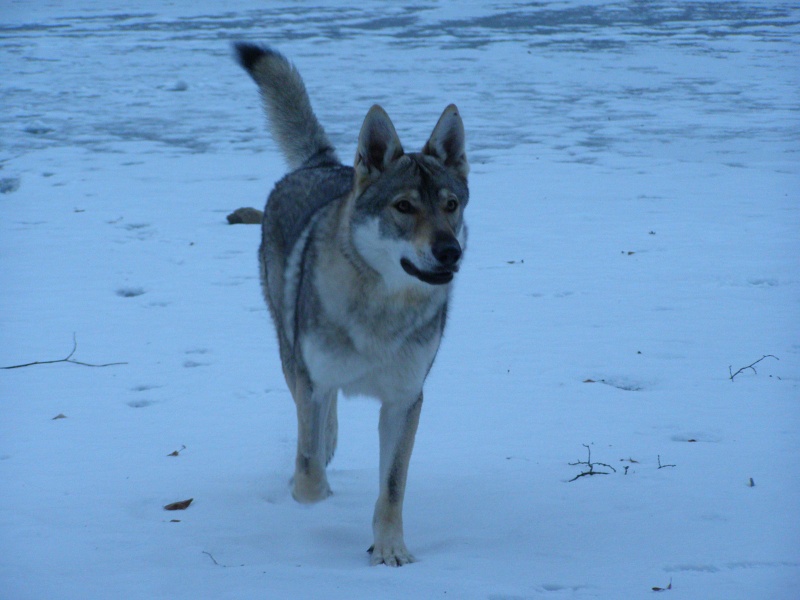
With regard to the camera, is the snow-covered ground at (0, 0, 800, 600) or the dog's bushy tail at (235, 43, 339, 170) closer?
the snow-covered ground at (0, 0, 800, 600)

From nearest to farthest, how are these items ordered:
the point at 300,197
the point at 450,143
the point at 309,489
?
the point at 309,489 < the point at 450,143 < the point at 300,197

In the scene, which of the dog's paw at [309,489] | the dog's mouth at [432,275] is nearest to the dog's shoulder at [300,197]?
the dog's mouth at [432,275]

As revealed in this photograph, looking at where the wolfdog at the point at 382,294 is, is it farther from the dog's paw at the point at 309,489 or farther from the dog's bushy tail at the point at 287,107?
the dog's bushy tail at the point at 287,107

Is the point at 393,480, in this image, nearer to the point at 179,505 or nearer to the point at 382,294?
the point at 382,294

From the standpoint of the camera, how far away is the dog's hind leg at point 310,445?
126 inches

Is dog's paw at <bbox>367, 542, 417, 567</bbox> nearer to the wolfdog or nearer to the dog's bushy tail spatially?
the wolfdog

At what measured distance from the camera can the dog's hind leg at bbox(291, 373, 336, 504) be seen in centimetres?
321

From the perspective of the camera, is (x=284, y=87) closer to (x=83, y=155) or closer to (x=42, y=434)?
(x=42, y=434)

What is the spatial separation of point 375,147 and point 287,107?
1322 mm

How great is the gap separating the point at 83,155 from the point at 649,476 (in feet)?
24.2

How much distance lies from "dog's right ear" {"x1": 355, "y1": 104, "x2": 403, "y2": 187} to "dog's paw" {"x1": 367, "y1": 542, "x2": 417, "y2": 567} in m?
1.27

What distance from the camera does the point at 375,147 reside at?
126 inches

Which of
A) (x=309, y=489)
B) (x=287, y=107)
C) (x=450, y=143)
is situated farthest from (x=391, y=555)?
(x=287, y=107)

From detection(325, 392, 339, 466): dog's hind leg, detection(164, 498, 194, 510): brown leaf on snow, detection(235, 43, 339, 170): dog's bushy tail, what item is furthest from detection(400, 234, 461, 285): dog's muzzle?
detection(235, 43, 339, 170): dog's bushy tail
